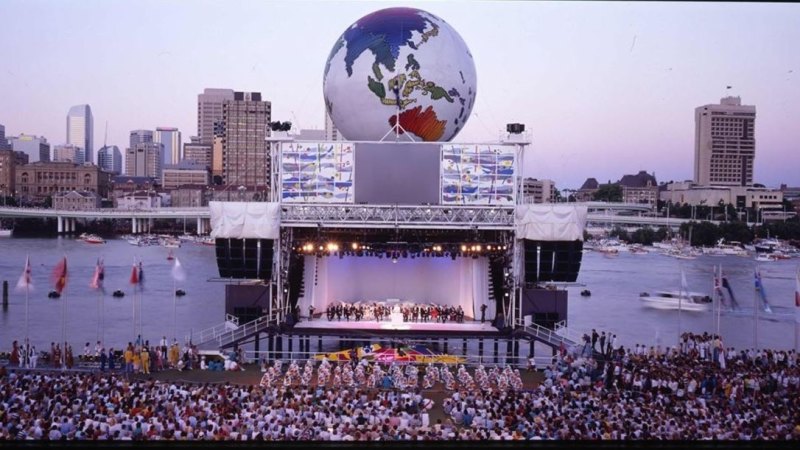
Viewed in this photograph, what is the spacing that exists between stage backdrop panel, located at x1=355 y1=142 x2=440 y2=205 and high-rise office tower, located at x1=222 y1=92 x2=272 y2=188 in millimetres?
157277

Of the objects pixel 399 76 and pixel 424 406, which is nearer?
pixel 424 406

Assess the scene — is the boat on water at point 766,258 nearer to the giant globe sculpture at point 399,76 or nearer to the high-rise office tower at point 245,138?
the giant globe sculpture at point 399,76

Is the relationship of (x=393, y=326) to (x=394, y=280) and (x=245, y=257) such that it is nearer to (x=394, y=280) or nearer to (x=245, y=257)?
(x=394, y=280)

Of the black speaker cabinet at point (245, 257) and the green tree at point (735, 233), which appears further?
the green tree at point (735, 233)

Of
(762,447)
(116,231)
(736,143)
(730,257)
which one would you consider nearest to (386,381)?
(762,447)

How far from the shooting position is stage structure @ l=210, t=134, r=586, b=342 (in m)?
26.1

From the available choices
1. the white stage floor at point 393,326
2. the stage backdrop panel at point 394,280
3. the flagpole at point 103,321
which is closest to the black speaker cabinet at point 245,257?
the white stage floor at point 393,326

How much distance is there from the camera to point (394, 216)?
26.1 m

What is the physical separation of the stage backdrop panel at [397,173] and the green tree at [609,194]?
488ft

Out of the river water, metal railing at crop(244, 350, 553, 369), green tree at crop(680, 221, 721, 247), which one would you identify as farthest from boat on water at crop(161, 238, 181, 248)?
metal railing at crop(244, 350, 553, 369)

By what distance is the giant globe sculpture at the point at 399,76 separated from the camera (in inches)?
1125

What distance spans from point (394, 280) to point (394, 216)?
597cm

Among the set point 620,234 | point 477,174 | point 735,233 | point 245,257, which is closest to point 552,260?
point 477,174

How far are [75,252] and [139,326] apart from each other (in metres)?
50.5
